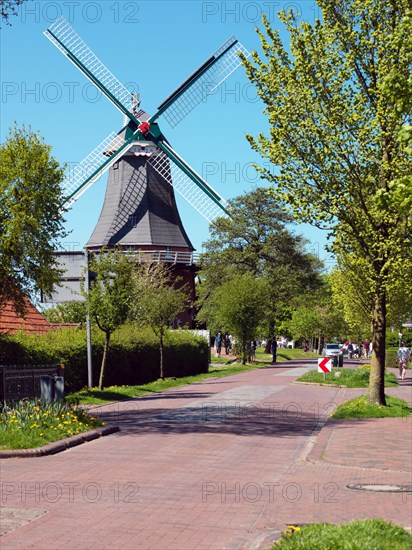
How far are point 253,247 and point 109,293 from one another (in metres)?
47.4

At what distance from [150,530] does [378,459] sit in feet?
22.0

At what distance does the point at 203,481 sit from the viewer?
12227 mm

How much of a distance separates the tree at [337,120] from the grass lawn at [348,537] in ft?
47.1

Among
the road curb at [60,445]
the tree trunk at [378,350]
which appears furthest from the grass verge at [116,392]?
the tree trunk at [378,350]

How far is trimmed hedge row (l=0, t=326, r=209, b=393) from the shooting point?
26156 mm

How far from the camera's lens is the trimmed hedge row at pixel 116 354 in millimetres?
26156

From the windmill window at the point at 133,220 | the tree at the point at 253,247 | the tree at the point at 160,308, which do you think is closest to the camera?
the tree at the point at 160,308

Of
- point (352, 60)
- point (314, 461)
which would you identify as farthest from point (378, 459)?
point (352, 60)

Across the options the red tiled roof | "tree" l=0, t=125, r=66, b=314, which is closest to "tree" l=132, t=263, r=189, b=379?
the red tiled roof

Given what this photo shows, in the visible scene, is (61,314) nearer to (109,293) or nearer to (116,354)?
(116,354)

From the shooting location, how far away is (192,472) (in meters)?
13.1

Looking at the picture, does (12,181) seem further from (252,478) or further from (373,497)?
(373,497)

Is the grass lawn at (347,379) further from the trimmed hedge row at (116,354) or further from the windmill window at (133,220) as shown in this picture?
the windmill window at (133,220)

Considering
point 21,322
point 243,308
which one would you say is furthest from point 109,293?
point 243,308
